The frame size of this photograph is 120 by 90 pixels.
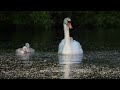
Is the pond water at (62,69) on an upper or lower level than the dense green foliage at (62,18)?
lower

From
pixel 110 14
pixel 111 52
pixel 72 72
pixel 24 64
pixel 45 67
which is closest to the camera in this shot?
pixel 72 72

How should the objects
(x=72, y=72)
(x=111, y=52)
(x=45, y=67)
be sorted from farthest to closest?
1. (x=111, y=52)
2. (x=45, y=67)
3. (x=72, y=72)

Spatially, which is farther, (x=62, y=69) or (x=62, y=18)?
(x=62, y=18)

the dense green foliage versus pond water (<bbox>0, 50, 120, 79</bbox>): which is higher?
the dense green foliage

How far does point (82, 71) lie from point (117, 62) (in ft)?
3.96

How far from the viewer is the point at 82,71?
5523mm

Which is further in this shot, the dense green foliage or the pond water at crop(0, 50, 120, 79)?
the dense green foliage

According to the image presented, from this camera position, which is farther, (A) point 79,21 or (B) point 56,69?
(A) point 79,21

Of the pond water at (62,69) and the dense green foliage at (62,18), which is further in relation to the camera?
the dense green foliage at (62,18)

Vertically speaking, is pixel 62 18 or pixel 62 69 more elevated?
pixel 62 18

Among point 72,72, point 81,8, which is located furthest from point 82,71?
point 81,8

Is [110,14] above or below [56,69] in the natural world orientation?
above
